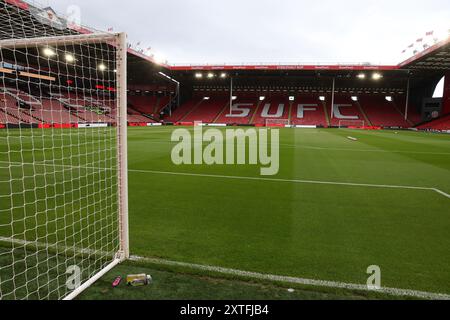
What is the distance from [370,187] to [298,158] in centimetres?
435

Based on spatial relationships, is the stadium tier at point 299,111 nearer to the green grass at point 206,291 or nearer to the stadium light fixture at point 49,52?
the stadium light fixture at point 49,52

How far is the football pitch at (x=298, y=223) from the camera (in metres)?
3.10

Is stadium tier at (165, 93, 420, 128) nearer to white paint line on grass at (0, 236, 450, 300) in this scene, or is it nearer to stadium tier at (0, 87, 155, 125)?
stadium tier at (0, 87, 155, 125)

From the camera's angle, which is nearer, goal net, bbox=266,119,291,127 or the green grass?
the green grass

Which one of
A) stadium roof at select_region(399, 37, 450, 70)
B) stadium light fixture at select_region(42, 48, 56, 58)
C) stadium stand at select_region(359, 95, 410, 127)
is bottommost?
stadium light fixture at select_region(42, 48, 56, 58)

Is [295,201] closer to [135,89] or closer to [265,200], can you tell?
[265,200]

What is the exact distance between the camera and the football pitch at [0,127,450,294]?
10.2ft

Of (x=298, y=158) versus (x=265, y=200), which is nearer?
(x=265, y=200)

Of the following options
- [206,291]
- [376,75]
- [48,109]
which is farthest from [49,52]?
[376,75]

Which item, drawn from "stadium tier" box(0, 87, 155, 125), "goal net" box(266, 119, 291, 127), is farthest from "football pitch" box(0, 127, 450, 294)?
"goal net" box(266, 119, 291, 127)

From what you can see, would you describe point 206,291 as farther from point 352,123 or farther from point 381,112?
point 381,112

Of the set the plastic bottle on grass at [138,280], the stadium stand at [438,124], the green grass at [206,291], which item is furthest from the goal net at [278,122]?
the plastic bottle on grass at [138,280]
